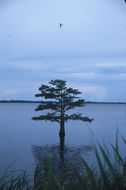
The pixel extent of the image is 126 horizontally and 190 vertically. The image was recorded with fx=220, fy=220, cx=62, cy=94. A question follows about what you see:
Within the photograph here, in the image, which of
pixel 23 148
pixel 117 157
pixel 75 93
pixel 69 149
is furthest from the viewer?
pixel 23 148

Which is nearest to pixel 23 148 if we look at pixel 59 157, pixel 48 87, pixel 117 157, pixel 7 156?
pixel 7 156

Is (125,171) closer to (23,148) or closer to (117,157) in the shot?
(117,157)

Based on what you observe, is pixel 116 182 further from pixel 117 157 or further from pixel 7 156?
pixel 7 156

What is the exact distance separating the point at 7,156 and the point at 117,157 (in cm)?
3862

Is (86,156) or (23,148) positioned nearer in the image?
(86,156)

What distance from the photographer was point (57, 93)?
36969 millimetres

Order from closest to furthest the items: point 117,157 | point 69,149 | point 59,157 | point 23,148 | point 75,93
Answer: point 117,157, point 59,157, point 75,93, point 69,149, point 23,148

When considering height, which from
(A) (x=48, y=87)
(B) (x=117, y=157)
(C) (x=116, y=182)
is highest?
(A) (x=48, y=87)

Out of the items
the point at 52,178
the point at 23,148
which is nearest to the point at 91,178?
the point at 52,178

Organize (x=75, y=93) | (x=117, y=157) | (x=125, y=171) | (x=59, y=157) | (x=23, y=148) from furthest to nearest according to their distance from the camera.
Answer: (x=23, y=148) < (x=75, y=93) < (x=59, y=157) < (x=117, y=157) < (x=125, y=171)

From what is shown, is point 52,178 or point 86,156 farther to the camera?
point 86,156

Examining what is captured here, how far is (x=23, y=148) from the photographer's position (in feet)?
147

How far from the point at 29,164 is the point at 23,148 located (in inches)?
560

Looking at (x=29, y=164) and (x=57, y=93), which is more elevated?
(x=57, y=93)
